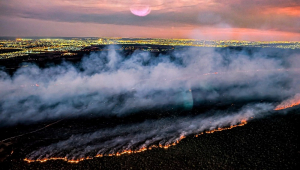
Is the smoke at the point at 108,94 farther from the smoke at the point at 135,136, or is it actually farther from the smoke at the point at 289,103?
the smoke at the point at 135,136

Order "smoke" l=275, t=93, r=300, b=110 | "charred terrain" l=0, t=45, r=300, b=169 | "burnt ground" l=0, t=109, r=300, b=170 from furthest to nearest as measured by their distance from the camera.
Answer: "smoke" l=275, t=93, r=300, b=110, "charred terrain" l=0, t=45, r=300, b=169, "burnt ground" l=0, t=109, r=300, b=170

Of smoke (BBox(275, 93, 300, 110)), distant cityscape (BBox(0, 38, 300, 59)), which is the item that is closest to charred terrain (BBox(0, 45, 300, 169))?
smoke (BBox(275, 93, 300, 110))

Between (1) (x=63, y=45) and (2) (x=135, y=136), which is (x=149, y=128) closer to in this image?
(2) (x=135, y=136)

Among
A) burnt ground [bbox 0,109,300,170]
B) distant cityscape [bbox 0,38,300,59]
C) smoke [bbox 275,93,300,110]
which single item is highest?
distant cityscape [bbox 0,38,300,59]

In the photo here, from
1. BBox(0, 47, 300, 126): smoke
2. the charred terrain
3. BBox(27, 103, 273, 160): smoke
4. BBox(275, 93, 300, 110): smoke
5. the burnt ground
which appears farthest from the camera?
BBox(275, 93, 300, 110): smoke

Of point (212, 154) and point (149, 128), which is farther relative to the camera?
point (149, 128)

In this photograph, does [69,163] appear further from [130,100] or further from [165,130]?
[130,100]

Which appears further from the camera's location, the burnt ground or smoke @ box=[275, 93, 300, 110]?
smoke @ box=[275, 93, 300, 110]

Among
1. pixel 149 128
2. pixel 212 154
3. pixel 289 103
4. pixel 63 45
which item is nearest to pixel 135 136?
pixel 149 128

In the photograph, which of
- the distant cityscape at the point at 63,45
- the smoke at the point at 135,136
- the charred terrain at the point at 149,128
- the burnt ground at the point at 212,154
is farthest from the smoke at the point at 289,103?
the distant cityscape at the point at 63,45

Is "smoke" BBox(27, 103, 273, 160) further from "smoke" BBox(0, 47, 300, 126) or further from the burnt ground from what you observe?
"smoke" BBox(0, 47, 300, 126)

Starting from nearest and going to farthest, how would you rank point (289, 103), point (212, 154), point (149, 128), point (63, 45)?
1. point (212, 154)
2. point (149, 128)
3. point (289, 103)
4. point (63, 45)

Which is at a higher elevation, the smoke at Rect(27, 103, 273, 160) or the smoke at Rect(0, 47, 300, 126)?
the smoke at Rect(0, 47, 300, 126)
